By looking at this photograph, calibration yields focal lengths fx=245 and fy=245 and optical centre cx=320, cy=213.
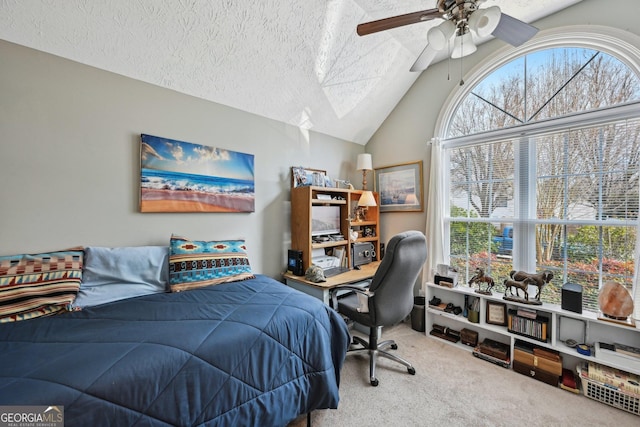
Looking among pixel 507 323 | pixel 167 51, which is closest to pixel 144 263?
pixel 167 51

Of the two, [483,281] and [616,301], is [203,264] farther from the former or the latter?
[616,301]

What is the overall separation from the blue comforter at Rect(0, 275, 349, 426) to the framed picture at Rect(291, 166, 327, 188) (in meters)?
1.43

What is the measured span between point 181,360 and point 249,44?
86.8 inches

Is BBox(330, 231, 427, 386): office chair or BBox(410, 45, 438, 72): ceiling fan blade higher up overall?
BBox(410, 45, 438, 72): ceiling fan blade

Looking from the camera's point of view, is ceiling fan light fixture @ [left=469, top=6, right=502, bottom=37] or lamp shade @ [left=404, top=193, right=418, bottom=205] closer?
ceiling fan light fixture @ [left=469, top=6, right=502, bottom=37]

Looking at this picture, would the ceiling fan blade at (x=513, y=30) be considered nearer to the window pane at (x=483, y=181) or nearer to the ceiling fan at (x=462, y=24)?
the ceiling fan at (x=462, y=24)

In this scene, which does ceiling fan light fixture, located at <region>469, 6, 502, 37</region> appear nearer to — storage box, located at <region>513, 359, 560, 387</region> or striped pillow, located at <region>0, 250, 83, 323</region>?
storage box, located at <region>513, 359, 560, 387</region>

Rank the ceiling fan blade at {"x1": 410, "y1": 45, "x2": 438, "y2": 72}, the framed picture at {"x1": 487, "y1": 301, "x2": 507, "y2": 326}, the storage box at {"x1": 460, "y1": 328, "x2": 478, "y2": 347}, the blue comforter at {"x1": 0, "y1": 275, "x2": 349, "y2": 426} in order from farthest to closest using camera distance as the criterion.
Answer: the storage box at {"x1": 460, "y1": 328, "x2": 478, "y2": 347}, the framed picture at {"x1": 487, "y1": 301, "x2": 507, "y2": 326}, the ceiling fan blade at {"x1": 410, "y1": 45, "x2": 438, "y2": 72}, the blue comforter at {"x1": 0, "y1": 275, "x2": 349, "y2": 426}

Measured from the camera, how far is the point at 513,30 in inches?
55.5

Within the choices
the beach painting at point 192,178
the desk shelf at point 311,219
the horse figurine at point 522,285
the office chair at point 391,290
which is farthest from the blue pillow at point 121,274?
the horse figurine at point 522,285

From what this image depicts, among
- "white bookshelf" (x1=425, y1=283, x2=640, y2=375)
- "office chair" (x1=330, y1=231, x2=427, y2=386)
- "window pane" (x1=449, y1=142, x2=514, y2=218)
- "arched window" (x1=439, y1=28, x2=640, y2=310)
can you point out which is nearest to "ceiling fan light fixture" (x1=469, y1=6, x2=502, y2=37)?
"office chair" (x1=330, y1=231, x2=427, y2=386)

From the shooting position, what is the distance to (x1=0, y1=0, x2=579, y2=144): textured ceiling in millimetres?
1537

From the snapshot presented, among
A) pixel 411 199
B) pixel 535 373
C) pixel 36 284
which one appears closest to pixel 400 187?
pixel 411 199

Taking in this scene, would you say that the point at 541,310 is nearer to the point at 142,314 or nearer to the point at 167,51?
the point at 142,314
